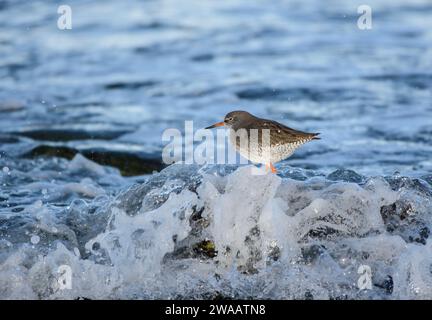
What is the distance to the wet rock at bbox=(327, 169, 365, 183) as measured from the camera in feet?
22.2

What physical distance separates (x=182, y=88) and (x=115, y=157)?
328cm

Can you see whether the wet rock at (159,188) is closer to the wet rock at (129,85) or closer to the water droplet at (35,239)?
the water droplet at (35,239)

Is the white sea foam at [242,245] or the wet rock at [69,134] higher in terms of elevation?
the wet rock at [69,134]

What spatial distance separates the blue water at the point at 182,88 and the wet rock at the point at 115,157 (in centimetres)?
2

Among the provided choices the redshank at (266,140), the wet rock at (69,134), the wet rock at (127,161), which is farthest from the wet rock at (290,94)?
the redshank at (266,140)

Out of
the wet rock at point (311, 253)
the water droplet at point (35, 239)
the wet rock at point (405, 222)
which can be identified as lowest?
the wet rock at point (311, 253)

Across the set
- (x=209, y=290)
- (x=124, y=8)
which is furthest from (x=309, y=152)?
(x=124, y=8)

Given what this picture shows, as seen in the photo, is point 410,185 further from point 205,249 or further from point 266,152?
point 205,249

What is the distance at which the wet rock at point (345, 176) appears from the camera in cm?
677

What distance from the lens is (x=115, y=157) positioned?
9273 mm

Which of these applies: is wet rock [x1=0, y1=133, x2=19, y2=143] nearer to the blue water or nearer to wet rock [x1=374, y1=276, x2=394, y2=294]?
the blue water
